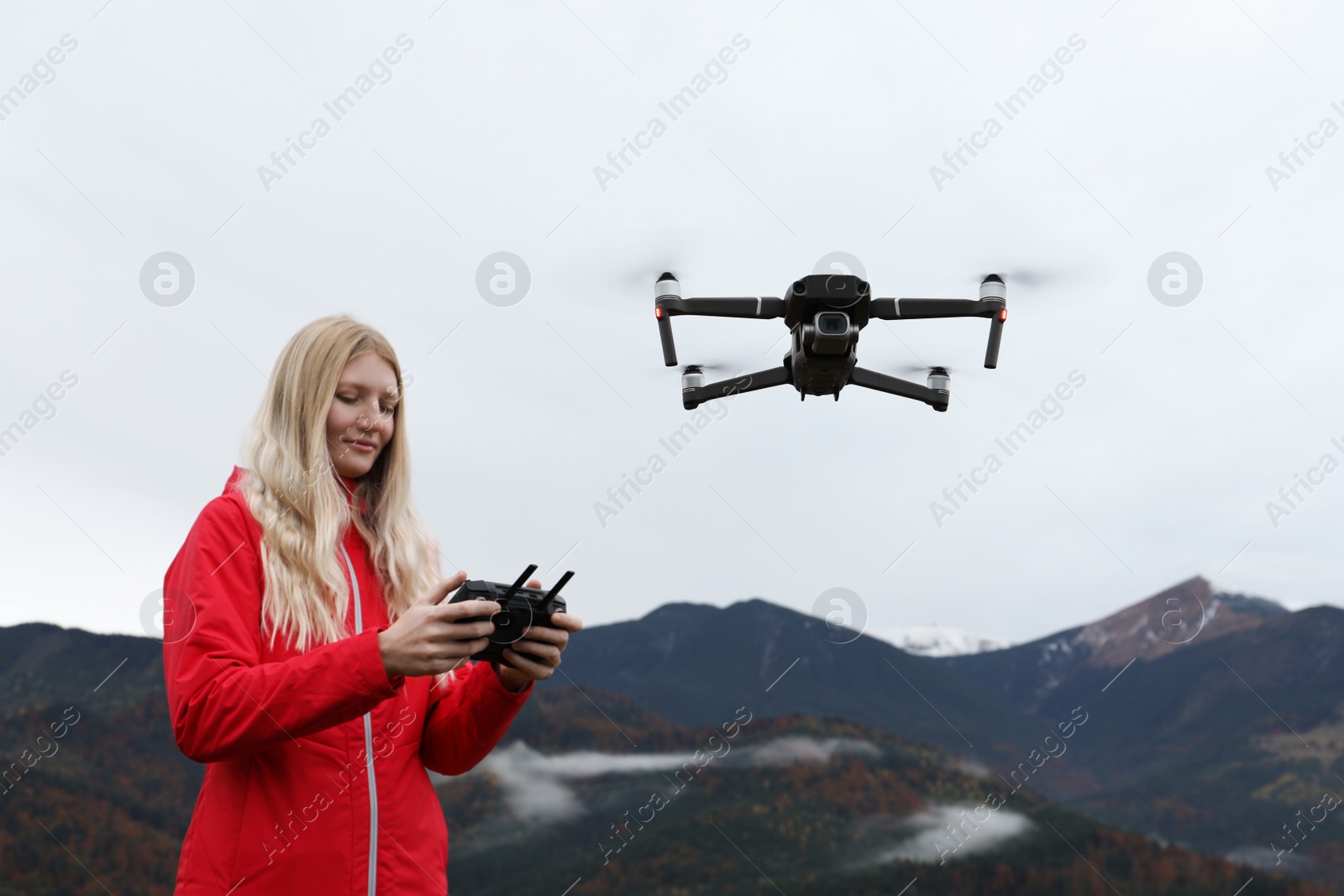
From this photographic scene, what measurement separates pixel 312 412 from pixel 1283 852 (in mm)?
46525

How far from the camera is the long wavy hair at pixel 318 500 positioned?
1687 millimetres

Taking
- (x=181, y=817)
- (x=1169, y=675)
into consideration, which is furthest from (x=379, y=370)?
(x=1169, y=675)

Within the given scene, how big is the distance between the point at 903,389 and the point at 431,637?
337cm

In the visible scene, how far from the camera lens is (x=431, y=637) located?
144 centimetres

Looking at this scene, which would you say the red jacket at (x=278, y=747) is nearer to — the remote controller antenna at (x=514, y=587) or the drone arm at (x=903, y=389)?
the remote controller antenna at (x=514, y=587)

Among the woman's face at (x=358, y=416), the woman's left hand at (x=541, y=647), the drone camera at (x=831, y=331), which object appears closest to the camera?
the woman's left hand at (x=541, y=647)

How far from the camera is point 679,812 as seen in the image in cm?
3925

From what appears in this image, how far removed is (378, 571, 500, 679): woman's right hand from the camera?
4.69 feet

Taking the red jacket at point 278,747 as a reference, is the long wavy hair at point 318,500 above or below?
above

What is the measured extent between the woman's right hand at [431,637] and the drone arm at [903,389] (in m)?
3.17

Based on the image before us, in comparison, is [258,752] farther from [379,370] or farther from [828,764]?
[828,764]

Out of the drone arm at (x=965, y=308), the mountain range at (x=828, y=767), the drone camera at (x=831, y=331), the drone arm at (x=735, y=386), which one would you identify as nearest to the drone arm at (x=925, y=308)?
the drone arm at (x=965, y=308)

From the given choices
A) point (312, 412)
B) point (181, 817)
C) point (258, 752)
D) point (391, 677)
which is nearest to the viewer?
point (391, 677)

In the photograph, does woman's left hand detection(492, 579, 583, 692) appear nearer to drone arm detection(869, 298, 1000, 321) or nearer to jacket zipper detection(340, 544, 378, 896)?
jacket zipper detection(340, 544, 378, 896)
